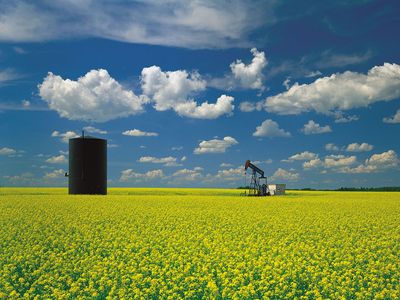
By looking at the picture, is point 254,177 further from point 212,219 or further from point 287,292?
point 287,292

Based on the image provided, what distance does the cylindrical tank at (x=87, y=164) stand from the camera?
45844 mm

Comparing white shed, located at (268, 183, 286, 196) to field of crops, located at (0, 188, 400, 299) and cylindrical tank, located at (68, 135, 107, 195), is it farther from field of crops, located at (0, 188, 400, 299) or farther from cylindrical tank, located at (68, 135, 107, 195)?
field of crops, located at (0, 188, 400, 299)

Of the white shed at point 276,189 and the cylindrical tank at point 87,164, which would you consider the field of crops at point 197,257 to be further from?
the white shed at point 276,189

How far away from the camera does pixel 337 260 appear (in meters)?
13.2

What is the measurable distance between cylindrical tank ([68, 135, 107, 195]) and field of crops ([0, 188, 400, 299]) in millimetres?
22693

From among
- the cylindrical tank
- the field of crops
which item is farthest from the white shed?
the field of crops

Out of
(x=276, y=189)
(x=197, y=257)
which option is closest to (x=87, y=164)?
(x=276, y=189)

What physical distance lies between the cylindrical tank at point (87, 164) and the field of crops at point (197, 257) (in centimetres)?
2269

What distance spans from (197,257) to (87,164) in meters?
34.6

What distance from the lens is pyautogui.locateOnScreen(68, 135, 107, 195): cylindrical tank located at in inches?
1805

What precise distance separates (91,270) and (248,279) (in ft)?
Answer: 13.4

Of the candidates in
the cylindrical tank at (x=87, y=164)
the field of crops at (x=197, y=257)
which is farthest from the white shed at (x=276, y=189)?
the field of crops at (x=197, y=257)

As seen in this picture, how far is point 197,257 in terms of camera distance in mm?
13188

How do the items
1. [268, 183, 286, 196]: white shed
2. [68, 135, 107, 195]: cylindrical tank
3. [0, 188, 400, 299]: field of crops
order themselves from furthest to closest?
[268, 183, 286, 196]: white shed → [68, 135, 107, 195]: cylindrical tank → [0, 188, 400, 299]: field of crops
